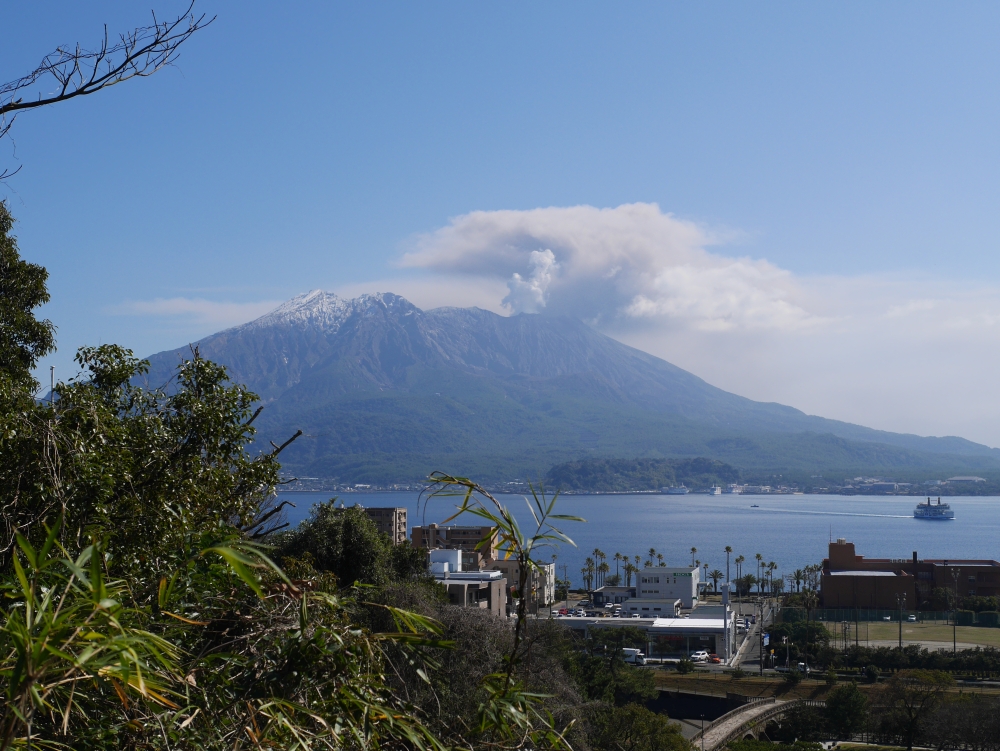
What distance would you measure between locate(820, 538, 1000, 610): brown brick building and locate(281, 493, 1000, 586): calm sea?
52.6ft

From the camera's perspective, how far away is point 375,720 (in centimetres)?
216

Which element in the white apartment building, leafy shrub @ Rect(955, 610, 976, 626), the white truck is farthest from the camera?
the white apartment building

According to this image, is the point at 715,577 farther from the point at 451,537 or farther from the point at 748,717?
the point at 748,717

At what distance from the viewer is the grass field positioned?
1531 inches

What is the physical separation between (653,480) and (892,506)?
164ft

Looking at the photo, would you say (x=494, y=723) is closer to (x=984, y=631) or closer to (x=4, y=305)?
(x=4, y=305)

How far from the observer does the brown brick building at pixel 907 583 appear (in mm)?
50500

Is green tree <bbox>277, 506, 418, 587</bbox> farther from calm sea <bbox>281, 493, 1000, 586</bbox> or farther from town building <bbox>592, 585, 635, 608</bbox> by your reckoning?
town building <bbox>592, 585, 635, 608</bbox>

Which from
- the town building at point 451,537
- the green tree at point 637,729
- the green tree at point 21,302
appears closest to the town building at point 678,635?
the town building at point 451,537

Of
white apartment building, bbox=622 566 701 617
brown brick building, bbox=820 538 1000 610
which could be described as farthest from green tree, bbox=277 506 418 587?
brown brick building, bbox=820 538 1000 610

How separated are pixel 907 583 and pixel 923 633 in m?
10.1

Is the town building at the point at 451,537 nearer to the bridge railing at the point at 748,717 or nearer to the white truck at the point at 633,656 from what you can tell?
the white truck at the point at 633,656

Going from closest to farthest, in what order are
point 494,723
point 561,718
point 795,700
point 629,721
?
point 494,723, point 561,718, point 629,721, point 795,700

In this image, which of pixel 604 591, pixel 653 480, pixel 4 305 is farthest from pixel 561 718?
pixel 653 480
